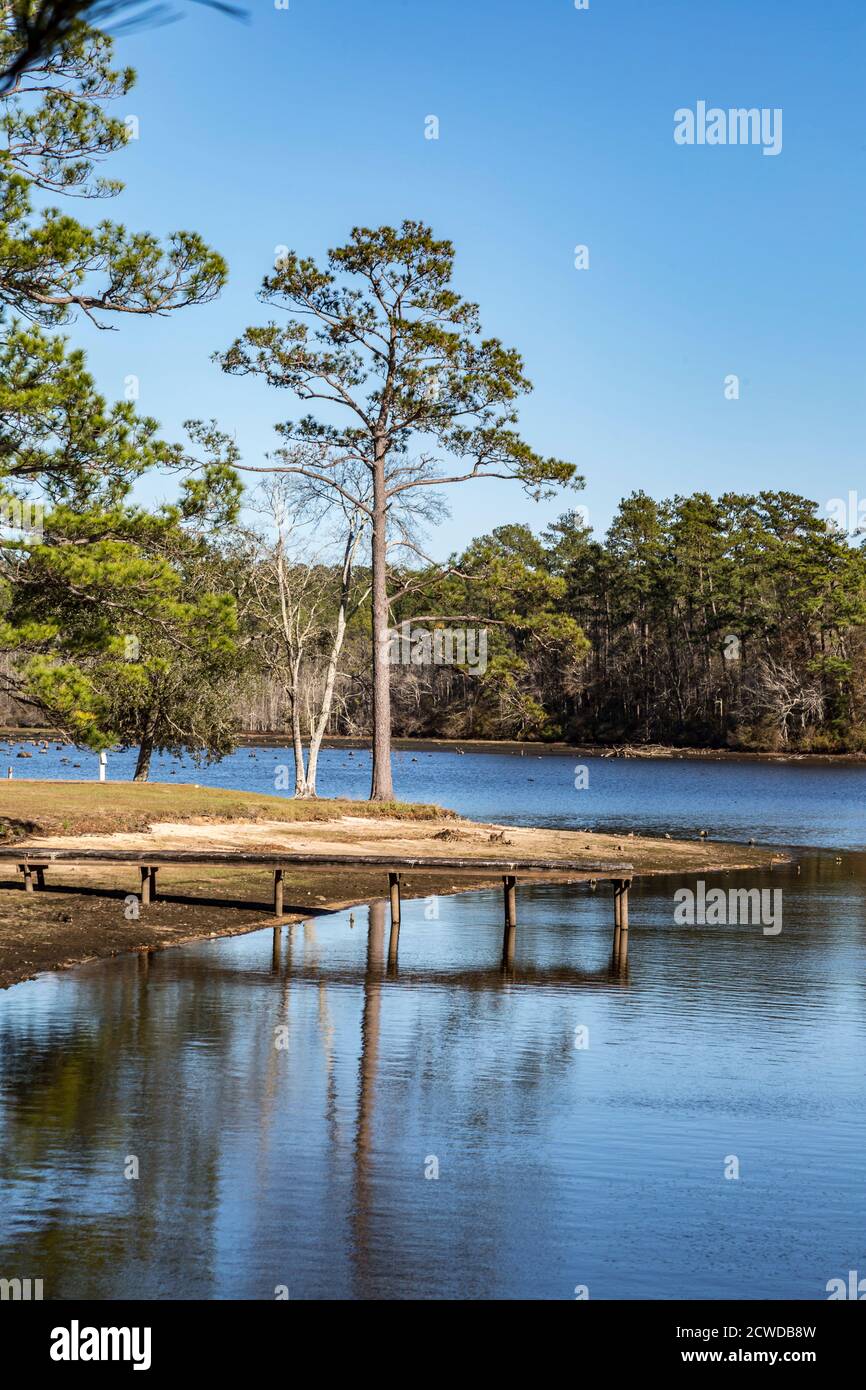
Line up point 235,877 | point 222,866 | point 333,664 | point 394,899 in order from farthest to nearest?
1. point 333,664
2. point 235,877
3. point 394,899
4. point 222,866

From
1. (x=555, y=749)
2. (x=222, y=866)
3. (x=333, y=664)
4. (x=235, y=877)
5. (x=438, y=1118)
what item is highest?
(x=333, y=664)

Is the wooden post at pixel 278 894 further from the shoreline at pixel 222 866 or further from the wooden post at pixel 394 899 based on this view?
the wooden post at pixel 394 899

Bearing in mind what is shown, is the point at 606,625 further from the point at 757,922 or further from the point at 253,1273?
the point at 253,1273

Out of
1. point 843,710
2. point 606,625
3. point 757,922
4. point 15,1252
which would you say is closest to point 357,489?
point 757,922

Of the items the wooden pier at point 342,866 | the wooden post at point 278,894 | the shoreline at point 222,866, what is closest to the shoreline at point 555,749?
the shoreline at point 222,866

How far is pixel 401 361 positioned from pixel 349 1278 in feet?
113

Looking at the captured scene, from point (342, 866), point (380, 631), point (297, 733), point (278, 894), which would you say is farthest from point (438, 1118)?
point (297, 733)

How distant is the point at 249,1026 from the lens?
51.3 ft

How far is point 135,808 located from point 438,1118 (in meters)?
20.5

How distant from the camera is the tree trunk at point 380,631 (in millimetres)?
40938

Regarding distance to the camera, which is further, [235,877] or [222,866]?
[235,877]

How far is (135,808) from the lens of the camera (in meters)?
31.8

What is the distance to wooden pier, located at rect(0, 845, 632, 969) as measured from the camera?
2189cm

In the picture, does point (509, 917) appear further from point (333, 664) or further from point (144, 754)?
point (144, 754)
